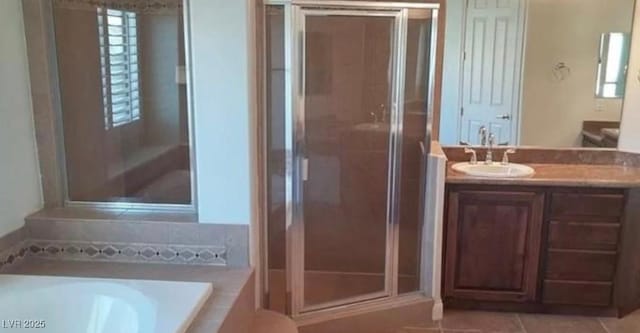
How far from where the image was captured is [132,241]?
2.62 m

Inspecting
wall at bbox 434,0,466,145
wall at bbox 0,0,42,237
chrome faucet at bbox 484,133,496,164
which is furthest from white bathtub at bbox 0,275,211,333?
chrome faucet at bbox 484,133,496,164

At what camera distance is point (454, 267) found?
337cm

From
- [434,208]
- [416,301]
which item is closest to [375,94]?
[434,208]

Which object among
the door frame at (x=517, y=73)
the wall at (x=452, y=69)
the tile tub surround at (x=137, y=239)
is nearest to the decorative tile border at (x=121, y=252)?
the tile tub surround at (x=137, y=239)

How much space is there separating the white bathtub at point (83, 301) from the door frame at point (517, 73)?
211 cm

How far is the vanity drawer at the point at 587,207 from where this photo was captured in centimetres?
322

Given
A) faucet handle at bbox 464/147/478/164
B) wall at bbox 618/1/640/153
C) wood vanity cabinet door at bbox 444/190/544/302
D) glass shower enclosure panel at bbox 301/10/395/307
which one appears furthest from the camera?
faucet handle at bbox 464/147/478/164

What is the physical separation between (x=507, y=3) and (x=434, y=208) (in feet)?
4.58

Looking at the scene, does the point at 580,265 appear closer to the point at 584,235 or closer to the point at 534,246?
the point at 584,235

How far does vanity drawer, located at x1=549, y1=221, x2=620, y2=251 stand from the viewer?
3.25m

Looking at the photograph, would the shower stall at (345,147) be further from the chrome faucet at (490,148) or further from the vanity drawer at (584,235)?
the vanity drawer at (584,235)

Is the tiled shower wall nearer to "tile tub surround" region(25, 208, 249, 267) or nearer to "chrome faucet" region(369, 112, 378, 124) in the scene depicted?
"tile tub surround" region(25, 208, 249, 267)

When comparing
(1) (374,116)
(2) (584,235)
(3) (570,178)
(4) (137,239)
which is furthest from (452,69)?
(4) (137,239)

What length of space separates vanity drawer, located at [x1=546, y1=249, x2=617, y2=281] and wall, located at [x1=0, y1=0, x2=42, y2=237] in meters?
2.80
